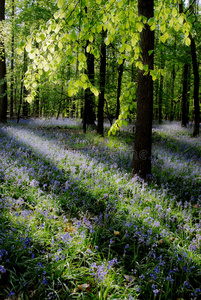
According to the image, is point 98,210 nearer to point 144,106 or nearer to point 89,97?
point 144,106

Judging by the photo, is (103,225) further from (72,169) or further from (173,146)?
(173,146)

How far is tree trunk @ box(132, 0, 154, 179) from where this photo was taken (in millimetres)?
5098

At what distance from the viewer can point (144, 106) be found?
5.46 m

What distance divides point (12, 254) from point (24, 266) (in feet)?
0.73

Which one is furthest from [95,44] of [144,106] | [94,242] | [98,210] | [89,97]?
[94,242]

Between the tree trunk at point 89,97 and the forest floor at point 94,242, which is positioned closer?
the forest floor at point 94,242

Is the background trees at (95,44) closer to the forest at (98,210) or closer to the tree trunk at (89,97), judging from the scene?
the forest at (98,210)

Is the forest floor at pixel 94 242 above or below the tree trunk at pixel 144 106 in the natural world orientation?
below

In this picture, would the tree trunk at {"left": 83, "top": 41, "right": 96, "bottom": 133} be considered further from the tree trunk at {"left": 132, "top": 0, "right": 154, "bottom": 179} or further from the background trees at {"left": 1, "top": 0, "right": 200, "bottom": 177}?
the tree trunk at {"left": 132, "top": 0, "right": 154, "bottom": 179}

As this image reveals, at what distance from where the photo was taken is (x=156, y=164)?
7188 mm

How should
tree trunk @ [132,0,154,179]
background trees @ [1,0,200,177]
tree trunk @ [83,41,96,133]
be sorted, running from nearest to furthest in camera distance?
background trees @ [1,0,200,177], tree trunk @ [132,0,154,179], tree trunk @ [83,41,96,133]

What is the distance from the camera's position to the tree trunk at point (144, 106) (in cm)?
510

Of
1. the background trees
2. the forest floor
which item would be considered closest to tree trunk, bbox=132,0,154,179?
the background trees

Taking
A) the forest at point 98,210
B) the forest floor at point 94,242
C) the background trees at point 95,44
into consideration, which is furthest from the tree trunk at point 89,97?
the forest floor at point 94,242
